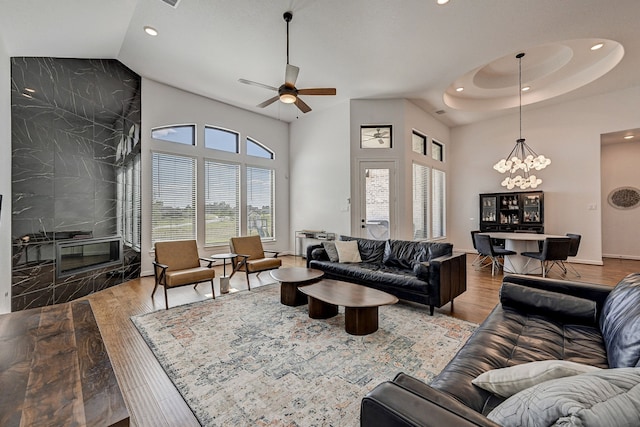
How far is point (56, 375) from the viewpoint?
1211 millimetres

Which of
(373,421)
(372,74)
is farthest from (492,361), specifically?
(372,74)

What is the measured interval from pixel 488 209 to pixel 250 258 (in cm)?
666

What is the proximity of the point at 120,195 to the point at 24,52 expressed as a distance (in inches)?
86.4

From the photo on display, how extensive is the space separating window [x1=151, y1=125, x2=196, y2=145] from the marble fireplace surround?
51 cm

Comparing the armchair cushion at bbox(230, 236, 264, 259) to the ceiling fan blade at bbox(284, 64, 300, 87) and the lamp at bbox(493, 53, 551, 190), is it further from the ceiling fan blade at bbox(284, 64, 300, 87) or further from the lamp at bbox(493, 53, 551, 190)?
the lamp at bbox(493, 53, 551, 190)

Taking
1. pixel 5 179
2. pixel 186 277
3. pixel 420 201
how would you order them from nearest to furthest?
pixel 5 179 < pixel 186 277 < pixel 420 201

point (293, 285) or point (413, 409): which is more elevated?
point (413, 409)

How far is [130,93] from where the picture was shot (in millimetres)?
4867

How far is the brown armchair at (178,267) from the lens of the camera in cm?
354

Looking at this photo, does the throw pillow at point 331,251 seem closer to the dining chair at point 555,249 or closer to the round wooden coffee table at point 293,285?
the round wooden coffee table at point 293,285

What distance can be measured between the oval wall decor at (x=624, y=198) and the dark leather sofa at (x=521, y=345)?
24.3 feet

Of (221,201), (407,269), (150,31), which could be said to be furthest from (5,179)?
(407,269)

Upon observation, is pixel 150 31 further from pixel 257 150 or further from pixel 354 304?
pixel 354 304

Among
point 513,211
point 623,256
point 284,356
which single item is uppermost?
point 513,211
